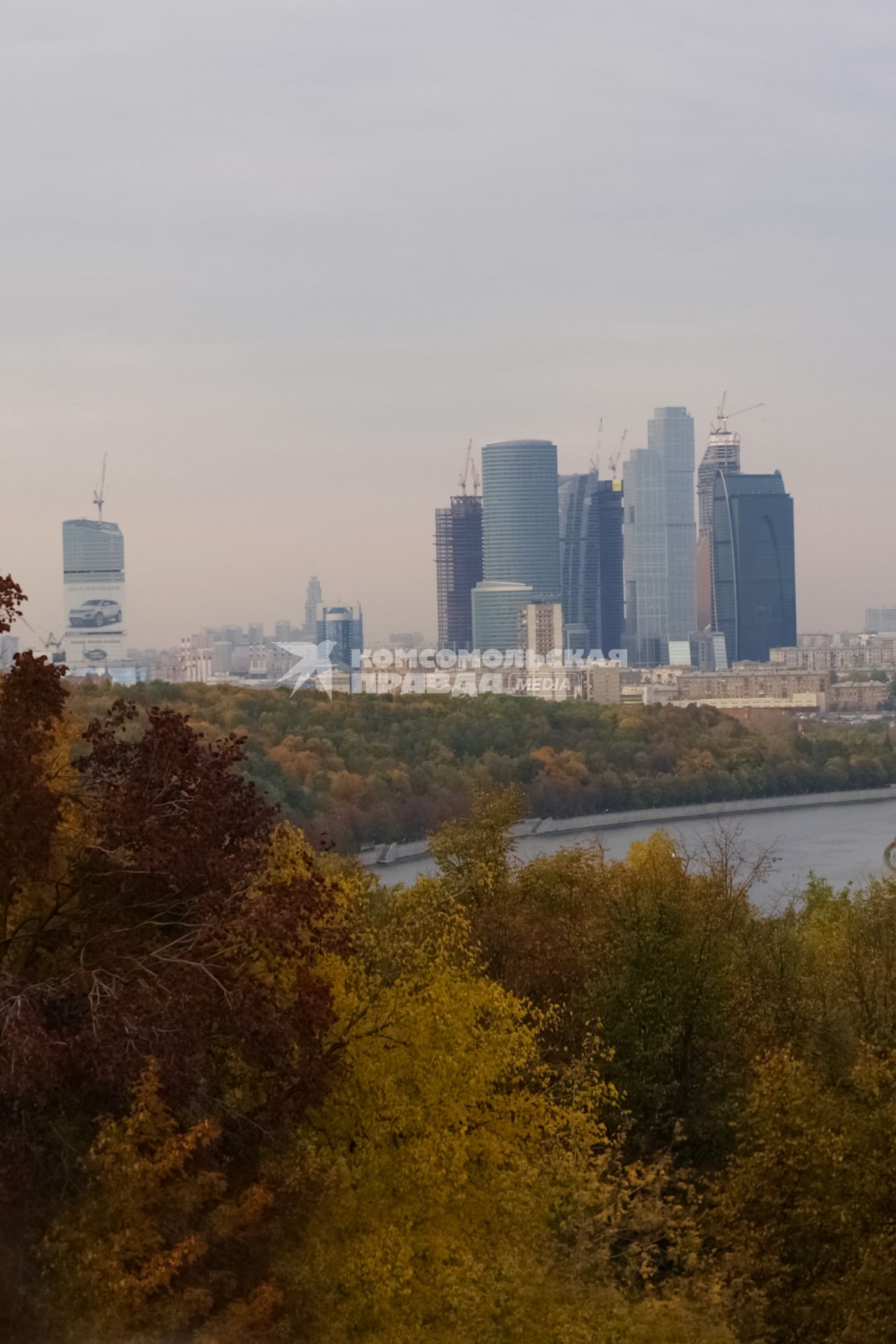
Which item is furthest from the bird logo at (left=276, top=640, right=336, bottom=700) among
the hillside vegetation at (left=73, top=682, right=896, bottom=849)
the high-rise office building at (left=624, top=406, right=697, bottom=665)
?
the hillside vegetation at (left=73, top=682, right=896, bottom=849)

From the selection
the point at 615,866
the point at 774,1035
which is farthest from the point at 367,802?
the point at 774,1035

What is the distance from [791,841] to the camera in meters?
27.9

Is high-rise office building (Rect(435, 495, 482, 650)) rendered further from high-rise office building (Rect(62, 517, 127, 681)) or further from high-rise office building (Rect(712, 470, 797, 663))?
high-rise office building (Rect(62, 517, 127, 681))

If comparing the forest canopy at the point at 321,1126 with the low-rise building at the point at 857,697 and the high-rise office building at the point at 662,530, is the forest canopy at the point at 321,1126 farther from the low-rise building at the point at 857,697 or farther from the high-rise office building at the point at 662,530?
the high-rise office building at the point at 662,530

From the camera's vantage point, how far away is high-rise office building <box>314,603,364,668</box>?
331ft

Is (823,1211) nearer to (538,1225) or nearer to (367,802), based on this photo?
(538,1225)

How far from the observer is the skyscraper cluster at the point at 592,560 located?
105 metres

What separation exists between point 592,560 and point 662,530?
64.6 ft

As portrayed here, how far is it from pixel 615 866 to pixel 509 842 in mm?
599

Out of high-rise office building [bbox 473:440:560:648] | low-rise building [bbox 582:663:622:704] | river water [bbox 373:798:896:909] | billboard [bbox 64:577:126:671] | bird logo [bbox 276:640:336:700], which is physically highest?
high-rise office building [bbox 473:440:560:648]

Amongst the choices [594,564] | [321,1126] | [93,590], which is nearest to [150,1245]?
[321,1126]

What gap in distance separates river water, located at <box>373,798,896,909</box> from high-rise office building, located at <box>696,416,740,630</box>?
7445cm

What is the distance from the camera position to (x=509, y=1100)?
4.95 m

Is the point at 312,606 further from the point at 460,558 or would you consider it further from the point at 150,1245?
the point at 150,1245
